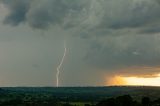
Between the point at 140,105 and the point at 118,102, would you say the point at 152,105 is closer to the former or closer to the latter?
the point at 140,105

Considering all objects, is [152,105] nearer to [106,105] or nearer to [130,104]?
[130,104]

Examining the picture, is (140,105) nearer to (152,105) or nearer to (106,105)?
(152,105)

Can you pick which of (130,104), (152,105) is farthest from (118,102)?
(152,105)

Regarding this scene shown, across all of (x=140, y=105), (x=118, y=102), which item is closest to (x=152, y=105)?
(x=140, y=105)

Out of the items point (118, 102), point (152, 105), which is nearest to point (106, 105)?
point (118, 102)

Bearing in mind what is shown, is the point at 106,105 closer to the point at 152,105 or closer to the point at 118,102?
the point at 118,102

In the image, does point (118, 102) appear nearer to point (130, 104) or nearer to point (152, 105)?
point (130, 104)
